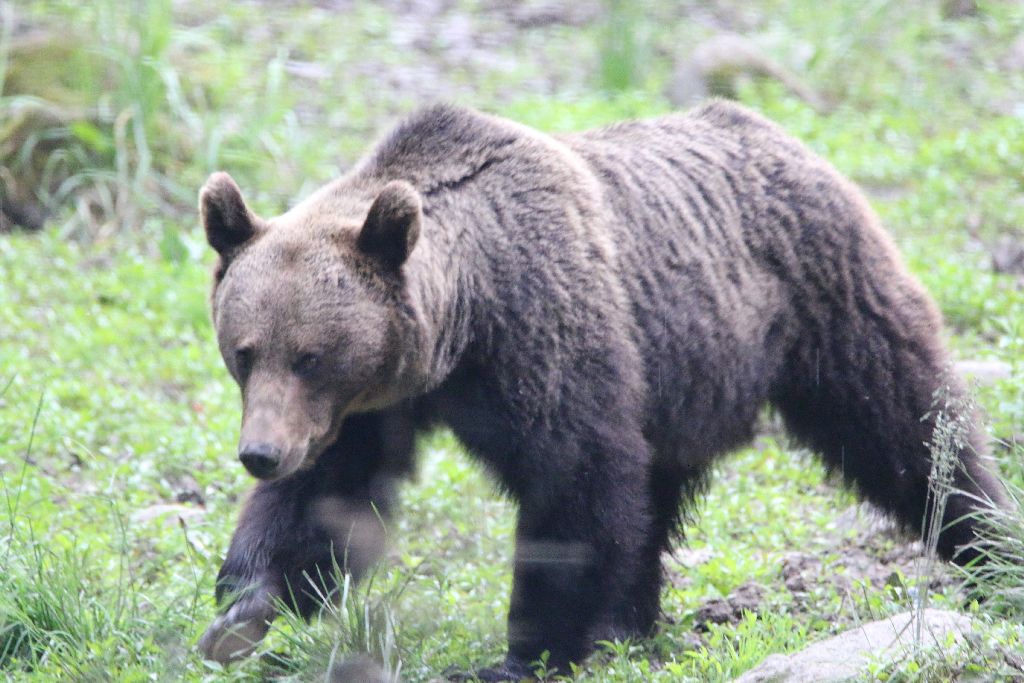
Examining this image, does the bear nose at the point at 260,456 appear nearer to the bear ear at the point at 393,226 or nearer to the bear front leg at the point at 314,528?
the bear front leg at the point at 314,528

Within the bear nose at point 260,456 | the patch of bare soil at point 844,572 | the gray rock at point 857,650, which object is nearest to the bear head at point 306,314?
the bear nose at point 260,456

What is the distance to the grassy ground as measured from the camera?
14.8 ft

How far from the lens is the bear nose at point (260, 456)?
3.97m

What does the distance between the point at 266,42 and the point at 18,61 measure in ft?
9.13

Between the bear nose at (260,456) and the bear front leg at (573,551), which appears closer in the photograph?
the bear nose at (260,456)

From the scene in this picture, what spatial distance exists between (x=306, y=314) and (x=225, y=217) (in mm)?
490

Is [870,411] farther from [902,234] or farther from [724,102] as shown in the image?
[902,234]

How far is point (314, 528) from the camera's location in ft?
15.4

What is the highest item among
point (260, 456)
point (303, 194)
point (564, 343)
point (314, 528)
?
point (564, 343)

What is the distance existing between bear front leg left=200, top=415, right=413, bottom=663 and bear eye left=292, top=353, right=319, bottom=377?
1.81 ft

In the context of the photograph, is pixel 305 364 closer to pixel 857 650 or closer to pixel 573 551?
pixel 573 551

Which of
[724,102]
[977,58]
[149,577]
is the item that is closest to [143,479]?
[149,577]

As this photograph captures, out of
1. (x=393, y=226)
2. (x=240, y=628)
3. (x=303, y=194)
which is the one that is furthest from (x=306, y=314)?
Answer: (x=303, y=194)

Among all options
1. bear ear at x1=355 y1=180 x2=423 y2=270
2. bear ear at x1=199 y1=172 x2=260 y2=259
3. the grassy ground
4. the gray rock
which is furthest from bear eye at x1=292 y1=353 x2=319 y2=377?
the gray rock
